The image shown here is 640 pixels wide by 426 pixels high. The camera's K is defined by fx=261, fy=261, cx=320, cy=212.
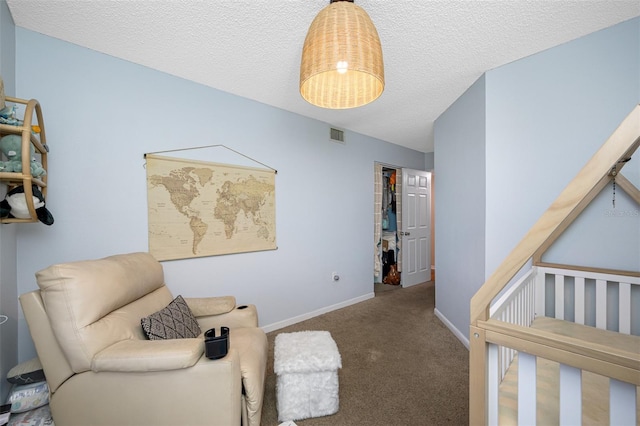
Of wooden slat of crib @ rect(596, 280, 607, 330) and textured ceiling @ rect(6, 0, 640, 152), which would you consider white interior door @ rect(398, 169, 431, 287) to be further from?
wooden slat of crib @ rect(596, 280, 607, 330)

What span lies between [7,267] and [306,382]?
1875 millimetres

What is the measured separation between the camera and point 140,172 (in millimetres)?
2113

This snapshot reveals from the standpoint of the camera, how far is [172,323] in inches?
63.9

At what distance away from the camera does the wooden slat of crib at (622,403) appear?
2.44ft

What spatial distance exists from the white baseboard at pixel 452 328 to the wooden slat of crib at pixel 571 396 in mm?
1828

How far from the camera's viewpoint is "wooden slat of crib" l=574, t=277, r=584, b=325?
67.0 inches

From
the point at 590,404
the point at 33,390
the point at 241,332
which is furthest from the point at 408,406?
the point at 33,390

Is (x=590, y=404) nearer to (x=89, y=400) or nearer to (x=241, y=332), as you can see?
(x=241, y=332)

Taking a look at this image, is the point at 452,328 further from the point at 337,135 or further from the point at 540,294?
the point at 337,135

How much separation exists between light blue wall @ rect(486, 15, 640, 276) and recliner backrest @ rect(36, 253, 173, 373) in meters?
2.60

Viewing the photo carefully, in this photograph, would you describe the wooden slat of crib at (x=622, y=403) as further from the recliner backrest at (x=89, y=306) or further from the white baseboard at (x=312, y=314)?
the white baseboard at (x=312, y=314)

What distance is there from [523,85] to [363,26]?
1.67m

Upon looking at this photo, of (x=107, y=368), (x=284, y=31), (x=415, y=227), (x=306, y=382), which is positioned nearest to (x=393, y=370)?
(x=306, y=382)

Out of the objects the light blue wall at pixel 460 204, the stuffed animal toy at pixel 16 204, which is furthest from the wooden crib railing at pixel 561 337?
the stuffed animal toy at pixel 16 204
